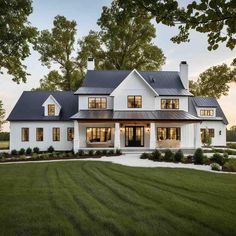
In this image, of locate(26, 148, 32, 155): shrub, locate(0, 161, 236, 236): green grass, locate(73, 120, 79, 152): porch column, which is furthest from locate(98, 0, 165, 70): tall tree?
locate(0, 161, 236, 236): green grass

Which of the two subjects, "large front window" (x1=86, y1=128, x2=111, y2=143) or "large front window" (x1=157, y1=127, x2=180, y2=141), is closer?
"large front window" (x1=86, y1=128, x2=111, y2=143)

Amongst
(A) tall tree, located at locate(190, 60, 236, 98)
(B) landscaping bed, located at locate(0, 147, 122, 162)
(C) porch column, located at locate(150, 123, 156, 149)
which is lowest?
(B) landscaping bed, located at locate(0, 147, 122, 162)

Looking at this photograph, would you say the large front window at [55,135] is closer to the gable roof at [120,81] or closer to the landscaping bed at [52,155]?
the landscaping bed at [52,155]

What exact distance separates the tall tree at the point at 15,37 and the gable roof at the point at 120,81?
15144mm

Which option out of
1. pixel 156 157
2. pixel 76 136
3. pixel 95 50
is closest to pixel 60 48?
pixel 95 50

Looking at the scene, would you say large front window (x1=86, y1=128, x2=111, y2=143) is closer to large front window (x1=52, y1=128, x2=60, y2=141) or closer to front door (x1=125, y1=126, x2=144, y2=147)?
front door (x1=125, y1=126, x2=144, y2=147)

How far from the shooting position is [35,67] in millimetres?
48125

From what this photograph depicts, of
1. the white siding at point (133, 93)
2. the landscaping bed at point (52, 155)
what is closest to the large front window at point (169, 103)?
the white siding at point (133, 93)

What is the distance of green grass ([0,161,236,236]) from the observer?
240 inches

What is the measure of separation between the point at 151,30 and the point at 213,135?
19253 mm

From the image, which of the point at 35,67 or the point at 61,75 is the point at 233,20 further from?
the point at 35,67

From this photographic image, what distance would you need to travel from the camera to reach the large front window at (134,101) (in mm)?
28623

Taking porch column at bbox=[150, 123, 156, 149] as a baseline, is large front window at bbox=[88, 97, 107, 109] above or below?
above

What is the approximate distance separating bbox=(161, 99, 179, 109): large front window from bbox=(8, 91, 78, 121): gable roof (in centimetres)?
925
